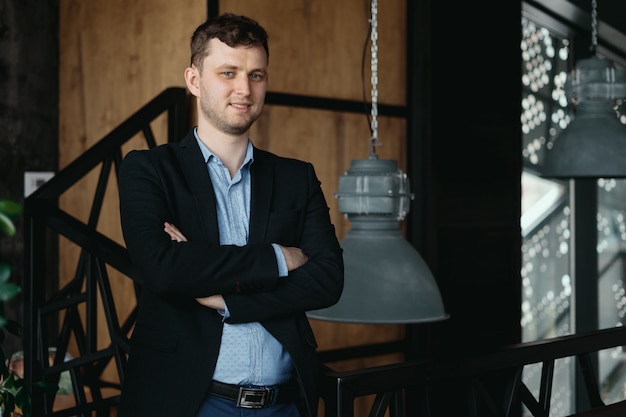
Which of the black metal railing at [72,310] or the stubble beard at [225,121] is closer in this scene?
the stubble beard at [225,121]

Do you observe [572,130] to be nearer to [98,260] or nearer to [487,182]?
[487,182]

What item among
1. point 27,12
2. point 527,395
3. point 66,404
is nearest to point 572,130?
point 527,395

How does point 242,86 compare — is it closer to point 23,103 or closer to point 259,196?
point 259,196

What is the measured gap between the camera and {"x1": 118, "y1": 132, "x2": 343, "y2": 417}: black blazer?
1747 mm

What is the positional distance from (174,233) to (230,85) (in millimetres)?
357

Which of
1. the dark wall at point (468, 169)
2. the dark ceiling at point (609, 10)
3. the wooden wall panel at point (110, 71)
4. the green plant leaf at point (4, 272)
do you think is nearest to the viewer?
the green plant leaf at point (4, 272)

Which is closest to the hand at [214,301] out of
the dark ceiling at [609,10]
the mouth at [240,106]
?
the mouth at [240,106]

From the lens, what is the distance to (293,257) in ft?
6.13

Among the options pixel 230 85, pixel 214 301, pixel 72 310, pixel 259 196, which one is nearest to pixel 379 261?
pixel 259 196

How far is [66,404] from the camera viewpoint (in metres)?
3.37

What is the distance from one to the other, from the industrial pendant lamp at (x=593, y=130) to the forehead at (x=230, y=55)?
6.17 ft

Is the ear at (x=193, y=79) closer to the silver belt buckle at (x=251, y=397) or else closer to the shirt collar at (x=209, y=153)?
the shirt collar at (x=209, y=153)

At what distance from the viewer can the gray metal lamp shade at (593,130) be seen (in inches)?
127

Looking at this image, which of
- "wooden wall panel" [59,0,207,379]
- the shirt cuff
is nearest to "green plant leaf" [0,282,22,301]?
the shirt cuff
